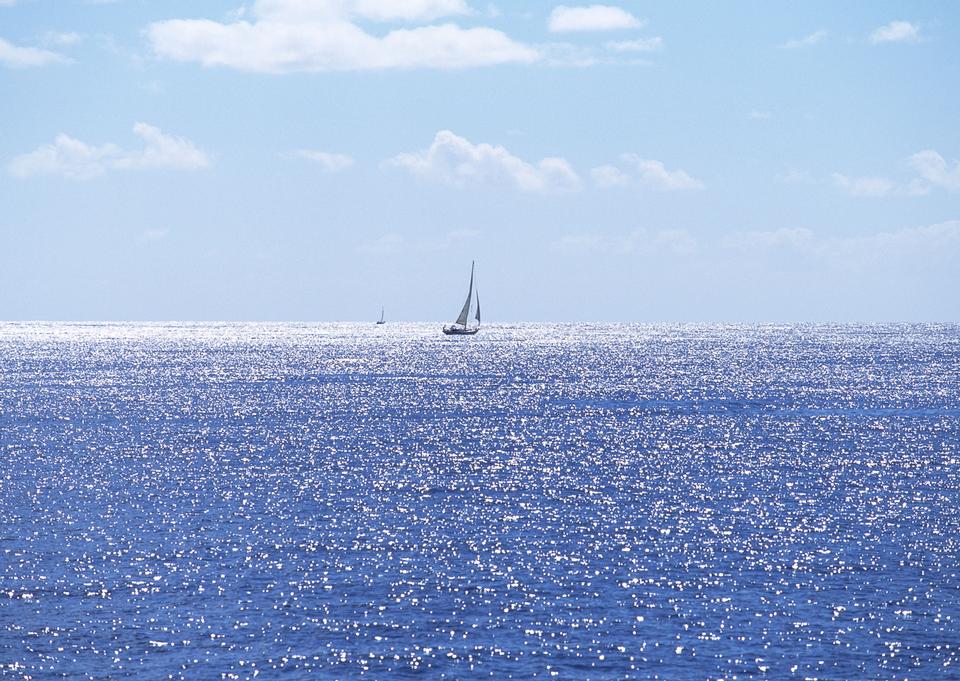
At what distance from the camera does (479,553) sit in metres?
65.1

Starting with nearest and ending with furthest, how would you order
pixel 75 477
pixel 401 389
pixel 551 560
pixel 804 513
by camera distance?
pixel 551 560, pixel 804 513, pixel 75 477, pixel 401 389

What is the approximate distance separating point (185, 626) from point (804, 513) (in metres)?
43.5

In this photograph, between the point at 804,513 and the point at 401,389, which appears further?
the point at 401,389

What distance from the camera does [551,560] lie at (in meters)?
63.3

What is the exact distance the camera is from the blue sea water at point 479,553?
47.8m

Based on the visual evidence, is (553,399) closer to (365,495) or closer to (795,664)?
(365,495)

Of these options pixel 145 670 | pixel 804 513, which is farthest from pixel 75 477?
pixel 804 513

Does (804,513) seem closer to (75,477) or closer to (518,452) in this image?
(518,452)

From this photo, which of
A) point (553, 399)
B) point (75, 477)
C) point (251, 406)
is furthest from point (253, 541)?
point (553, 399)

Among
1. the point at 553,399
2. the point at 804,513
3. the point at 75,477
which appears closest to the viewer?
the point at 804,513

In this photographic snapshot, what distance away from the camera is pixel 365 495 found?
3319 inches

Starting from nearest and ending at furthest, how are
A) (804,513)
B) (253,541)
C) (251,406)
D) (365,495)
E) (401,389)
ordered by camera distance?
(253,541) < (804,513) < (365,495) < (251,406) < (401,389)

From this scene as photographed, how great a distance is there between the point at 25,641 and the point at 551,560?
27406mm

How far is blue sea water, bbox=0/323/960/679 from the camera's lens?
157ft
